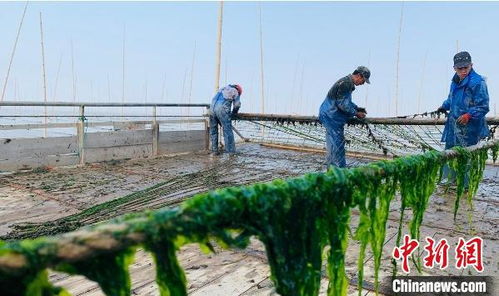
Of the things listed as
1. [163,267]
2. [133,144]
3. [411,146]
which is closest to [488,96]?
[411,146]

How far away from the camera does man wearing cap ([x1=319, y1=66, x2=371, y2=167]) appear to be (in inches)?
297

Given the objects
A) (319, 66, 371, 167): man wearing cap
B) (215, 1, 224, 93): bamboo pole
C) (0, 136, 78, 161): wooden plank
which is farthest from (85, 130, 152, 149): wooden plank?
(319, 66, 371, 167): man wearing cap

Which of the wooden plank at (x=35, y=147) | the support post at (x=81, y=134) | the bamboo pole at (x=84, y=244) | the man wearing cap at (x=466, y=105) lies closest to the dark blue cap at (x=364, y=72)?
the man wearing cap at (x=466, y=105)

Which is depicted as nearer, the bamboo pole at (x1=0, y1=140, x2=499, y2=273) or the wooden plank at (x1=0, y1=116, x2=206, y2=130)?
the bamboo pole at (x1=0, y1=140, x2=499, y2=273)

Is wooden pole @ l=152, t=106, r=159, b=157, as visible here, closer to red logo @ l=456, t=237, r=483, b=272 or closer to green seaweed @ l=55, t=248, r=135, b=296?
red logo @ l=456, t=237, r=483, b=272

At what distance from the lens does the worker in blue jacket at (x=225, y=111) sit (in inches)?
409

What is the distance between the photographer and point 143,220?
983 millimetres

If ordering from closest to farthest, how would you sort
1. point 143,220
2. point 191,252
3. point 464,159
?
point 143,220
point 464,159
point 191,252

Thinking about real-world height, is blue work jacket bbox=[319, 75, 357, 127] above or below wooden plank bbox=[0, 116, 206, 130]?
above

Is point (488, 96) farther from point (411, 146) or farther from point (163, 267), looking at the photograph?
point (163, 267)

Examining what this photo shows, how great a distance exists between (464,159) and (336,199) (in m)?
2.28

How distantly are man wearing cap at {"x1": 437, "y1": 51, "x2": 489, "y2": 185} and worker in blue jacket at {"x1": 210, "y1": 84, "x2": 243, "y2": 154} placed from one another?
5.39 m

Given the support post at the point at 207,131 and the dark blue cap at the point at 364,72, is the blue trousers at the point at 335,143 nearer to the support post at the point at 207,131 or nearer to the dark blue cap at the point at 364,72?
the dark blue cap at the point at 364,72

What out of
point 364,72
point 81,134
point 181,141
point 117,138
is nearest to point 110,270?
point 364,72
